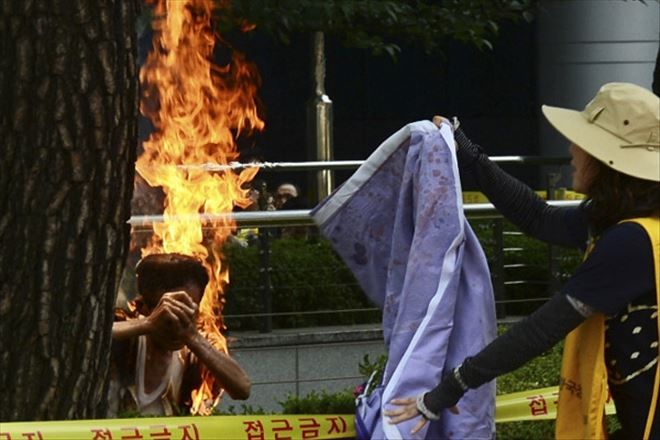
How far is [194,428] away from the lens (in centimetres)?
477

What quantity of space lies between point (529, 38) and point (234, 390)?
16.5 meters

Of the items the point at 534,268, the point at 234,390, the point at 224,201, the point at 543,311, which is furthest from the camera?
the point at 534,268

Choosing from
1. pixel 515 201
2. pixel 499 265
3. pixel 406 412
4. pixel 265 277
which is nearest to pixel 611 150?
pixel 515 201

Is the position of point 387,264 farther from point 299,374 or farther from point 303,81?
point 303,81

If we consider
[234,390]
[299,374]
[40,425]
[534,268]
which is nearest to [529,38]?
[534,268]

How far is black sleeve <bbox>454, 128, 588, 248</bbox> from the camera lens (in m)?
4.60

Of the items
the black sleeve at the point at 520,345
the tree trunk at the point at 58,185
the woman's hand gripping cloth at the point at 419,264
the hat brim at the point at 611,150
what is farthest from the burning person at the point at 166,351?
the hat brim at the point at 611,150

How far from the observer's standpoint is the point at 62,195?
4797 millimetres

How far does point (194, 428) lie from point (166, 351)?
1.19 meters

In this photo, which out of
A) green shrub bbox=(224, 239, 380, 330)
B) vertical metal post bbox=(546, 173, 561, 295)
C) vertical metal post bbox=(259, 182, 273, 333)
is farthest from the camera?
vertical metal post bbox=(546, 173, 561, 295)

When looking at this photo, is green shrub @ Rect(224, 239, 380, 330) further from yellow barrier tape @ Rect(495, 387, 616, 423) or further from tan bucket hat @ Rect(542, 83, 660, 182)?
tan bucket hat @ Rect(542, 83, 660, 182)

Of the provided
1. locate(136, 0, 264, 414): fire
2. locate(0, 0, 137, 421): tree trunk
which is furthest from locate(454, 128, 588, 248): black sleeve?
locate(136, 0, 264, 414): fire

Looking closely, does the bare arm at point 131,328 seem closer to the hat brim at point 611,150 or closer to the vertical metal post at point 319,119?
the hat brim at point 611,150

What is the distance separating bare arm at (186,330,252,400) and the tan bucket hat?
2046mm
